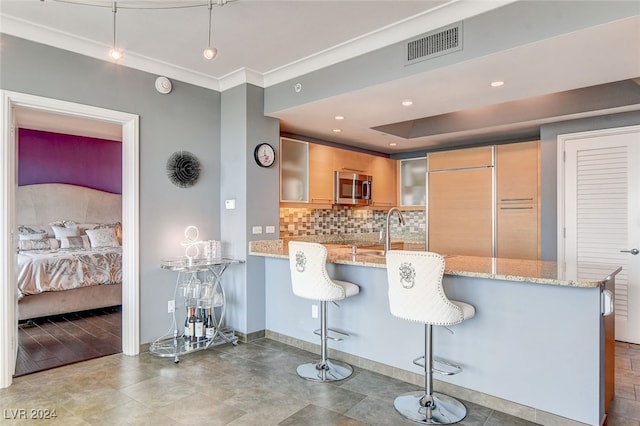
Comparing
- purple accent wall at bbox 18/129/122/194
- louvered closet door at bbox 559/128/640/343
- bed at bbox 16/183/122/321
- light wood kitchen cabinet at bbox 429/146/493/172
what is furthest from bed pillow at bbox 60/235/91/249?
louvered closet door at bbox 559/128/640/343

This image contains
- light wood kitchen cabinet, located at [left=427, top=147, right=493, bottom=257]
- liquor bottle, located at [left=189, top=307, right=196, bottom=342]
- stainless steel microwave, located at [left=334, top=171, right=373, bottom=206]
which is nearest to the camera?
liquor bottle, located at [left=189, top=307, right=196, bottom=342]

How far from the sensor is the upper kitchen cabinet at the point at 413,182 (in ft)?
19.1

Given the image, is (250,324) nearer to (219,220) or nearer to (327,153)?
(219,220)

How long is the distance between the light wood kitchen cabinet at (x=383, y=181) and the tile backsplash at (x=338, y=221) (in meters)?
0.36

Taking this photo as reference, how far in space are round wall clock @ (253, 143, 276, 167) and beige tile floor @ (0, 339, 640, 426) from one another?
6.14ft

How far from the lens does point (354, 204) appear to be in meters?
5.36

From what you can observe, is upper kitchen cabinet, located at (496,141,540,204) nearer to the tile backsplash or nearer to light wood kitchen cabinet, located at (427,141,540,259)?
light wood kitchen cabinet, located at (427,141,540,259)

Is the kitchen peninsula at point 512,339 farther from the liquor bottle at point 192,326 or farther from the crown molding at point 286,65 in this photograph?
the crown molding at point 286,65

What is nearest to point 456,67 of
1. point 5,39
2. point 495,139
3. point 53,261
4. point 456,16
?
point 456,16

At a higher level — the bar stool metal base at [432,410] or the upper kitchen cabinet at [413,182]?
the upper kitchen cabinet at [413,182]

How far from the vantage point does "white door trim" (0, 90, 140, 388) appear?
2758 mm

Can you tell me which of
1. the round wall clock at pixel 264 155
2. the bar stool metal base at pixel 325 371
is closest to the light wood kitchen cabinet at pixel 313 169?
the round wall clock at pixel 264 155

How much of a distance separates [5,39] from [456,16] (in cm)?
318

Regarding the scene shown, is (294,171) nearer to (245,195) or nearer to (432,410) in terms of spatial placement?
(245,195)
